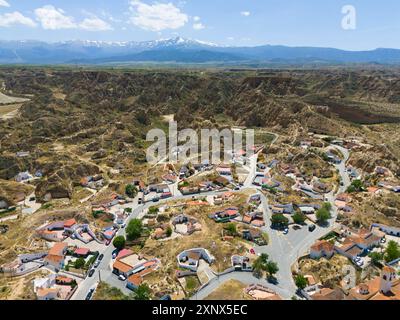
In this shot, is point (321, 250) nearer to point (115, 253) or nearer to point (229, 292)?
point (229, 292)

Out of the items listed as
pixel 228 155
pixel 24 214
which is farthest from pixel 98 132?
pixel 24 214

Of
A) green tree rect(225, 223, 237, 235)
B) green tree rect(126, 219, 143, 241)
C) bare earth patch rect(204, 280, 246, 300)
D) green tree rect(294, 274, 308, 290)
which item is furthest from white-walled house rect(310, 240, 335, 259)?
green tree rect(126, 219, 143, 241)

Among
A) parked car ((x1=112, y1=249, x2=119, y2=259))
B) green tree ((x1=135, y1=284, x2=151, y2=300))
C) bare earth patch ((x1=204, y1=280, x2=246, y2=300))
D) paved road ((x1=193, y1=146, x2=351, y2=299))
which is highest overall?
green tree ((x1=135, y1=284, x2=151, y2=300))

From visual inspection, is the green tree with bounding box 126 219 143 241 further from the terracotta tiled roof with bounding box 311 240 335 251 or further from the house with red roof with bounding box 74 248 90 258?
the terracotta tiled roof with bounding box 311 240 335 251

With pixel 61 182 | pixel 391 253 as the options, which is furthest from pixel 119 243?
pixel 391 253

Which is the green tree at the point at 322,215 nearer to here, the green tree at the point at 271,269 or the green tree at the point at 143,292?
the green tree at the point at 271,269

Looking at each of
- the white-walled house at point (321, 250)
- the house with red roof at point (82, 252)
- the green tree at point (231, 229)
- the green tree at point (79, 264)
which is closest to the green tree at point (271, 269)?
the white-walled house at point (321, 250)
